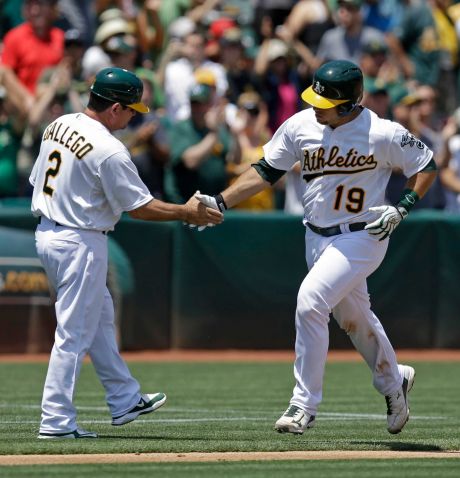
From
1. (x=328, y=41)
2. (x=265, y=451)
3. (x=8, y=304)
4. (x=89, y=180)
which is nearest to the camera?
(x=265, y=451)

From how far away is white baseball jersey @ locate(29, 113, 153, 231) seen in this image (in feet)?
24.9

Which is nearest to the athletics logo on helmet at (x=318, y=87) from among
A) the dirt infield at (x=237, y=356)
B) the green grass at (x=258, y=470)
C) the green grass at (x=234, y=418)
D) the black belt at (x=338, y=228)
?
the black belt at (x=338, y=228)

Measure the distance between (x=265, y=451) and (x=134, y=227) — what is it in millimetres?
8023

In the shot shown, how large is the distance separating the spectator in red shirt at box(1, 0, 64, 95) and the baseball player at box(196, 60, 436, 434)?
7.60m

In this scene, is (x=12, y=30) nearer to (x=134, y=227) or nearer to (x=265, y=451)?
(x=134, y=227)

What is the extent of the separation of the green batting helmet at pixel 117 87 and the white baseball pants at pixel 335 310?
1404mm

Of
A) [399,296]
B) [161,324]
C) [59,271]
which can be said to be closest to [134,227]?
[161,324]

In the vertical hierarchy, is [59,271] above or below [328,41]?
below

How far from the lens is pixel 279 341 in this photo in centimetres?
1525

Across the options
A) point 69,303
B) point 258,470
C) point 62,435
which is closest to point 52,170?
point 69,303

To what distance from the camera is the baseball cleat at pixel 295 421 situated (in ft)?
25.2

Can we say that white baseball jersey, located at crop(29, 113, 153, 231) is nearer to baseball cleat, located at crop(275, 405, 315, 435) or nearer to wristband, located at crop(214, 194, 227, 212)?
wristband, located at crop(214, 194, 227, 212)

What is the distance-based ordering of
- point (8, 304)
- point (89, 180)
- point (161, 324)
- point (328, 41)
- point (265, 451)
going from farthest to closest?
point (328, 41)
point (161, 324)
point (8, 304)
point (89, 180)
point (265, 451)

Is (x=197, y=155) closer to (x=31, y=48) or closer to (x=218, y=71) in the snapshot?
(x=218, y=71)
